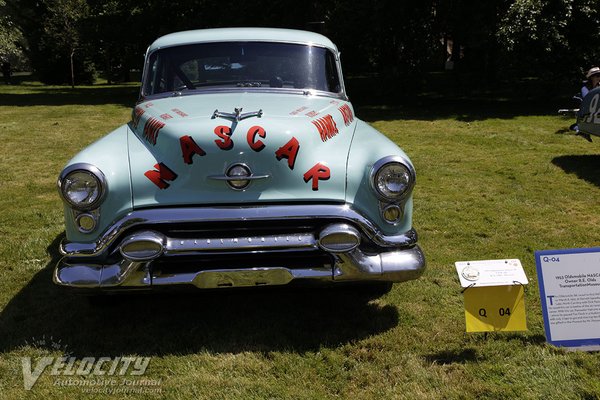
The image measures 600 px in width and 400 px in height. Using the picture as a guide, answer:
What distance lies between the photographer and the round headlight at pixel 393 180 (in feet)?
10.0

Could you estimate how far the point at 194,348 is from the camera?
305 cm

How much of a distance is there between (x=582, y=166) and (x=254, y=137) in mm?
5821

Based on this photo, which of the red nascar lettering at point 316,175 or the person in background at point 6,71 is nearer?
the red nascar lettering at point 316,175

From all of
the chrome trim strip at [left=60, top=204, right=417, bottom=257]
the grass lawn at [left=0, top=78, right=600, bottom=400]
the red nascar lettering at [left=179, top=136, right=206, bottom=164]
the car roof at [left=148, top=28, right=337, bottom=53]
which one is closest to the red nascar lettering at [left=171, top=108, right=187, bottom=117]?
the red nascar lettering at [left=179, top=136, right=206, bottom=164]

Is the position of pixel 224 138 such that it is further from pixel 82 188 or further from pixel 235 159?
pixel 82 188

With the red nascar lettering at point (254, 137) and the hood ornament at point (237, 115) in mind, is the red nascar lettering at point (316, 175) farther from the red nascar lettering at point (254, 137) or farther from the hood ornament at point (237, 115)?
the hood ornament at point (237, 115)

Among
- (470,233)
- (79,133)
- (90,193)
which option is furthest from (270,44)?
(79,133)

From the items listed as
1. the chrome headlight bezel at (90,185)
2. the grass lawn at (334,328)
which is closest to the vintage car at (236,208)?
the chrome headlight bezel at (90,185)

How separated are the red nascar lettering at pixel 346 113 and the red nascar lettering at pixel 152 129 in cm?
132

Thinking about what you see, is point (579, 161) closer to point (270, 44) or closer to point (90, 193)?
point (270, 44)

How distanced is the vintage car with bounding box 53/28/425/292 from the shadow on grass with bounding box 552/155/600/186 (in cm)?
451

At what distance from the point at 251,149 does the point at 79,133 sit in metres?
9.32

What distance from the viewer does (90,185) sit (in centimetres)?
294

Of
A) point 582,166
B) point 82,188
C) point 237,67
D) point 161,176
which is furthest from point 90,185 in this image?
point 582,166
